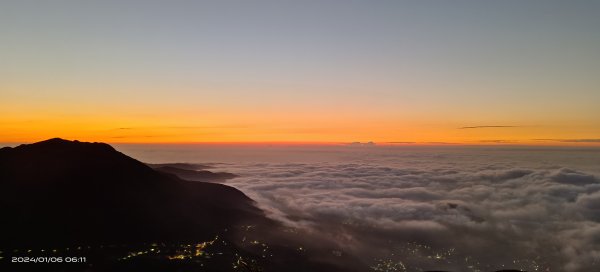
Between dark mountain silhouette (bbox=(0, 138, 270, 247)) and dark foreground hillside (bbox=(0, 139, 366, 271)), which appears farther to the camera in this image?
dark mountain silhouette (bbox=(0, 138, 270, 247))

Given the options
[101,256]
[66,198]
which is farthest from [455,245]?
[66,198]

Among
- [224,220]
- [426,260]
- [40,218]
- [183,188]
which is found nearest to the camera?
[40,218]

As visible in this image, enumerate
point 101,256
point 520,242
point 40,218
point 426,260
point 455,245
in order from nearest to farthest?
1. point 101,256
2. point 40,218
3. point 426,260
4. point 455,245
5. point 520,242

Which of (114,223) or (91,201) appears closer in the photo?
(114,223)

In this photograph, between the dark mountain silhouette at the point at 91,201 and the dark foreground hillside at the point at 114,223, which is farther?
the dark mountain silhouette at the point at 91,201

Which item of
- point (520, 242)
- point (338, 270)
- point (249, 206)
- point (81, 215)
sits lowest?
point (520, 242)

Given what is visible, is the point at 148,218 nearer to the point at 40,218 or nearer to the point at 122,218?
the point at 122,218

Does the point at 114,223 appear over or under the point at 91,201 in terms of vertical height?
under

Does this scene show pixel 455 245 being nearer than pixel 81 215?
No
